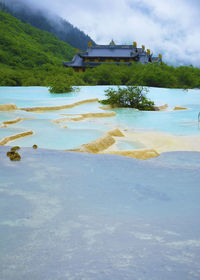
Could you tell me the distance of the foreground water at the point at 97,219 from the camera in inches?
78.0

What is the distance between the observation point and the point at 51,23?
6738 centimetres

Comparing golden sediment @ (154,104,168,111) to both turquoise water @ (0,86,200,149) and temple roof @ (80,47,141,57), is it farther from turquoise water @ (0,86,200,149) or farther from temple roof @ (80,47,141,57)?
temple roof @ (80,47,141,57)

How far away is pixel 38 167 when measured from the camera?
13.0 feet

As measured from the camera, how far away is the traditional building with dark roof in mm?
32469

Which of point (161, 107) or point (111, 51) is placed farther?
point (111, 51)

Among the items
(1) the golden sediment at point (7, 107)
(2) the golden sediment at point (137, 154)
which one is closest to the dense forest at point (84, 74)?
(1) the golden sediment at point (7, 107)

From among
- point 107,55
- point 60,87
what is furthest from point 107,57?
point 60,87

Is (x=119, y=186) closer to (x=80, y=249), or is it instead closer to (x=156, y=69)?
(x=80, y=249)

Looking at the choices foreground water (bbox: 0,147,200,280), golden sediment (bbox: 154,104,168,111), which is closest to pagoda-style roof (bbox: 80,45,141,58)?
golden sediment (bbox: 154,104,168,111)

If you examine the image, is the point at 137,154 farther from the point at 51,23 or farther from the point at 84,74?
the point at 51,23

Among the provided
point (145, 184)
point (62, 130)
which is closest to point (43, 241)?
point (145, 184)

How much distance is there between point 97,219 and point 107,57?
3144 cm

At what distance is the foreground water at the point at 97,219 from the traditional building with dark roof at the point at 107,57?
2923 cm

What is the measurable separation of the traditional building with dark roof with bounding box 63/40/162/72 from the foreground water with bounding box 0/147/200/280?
29231 millimetres
